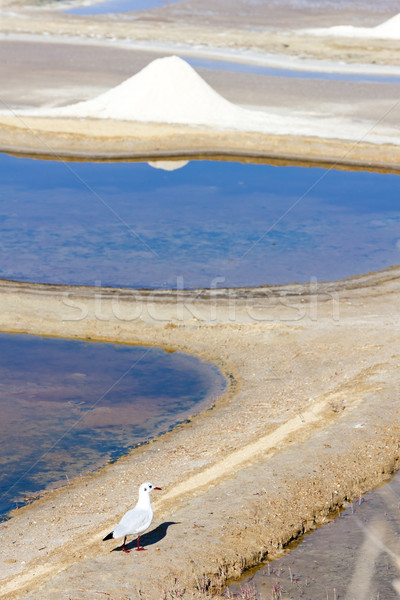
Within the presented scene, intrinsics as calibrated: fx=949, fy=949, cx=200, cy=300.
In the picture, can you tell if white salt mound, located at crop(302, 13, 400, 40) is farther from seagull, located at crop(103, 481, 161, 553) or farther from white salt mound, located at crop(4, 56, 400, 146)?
seagull, located at crop(103, 481, 161, 553)

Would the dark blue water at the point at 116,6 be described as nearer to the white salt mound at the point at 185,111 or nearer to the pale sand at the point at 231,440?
the white salt mound at the point at 185,111

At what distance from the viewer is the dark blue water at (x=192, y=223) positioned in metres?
21.4

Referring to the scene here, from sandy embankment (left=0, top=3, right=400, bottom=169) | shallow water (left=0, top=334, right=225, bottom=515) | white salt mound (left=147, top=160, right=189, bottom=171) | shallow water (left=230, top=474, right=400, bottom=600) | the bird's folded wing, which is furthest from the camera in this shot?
sandy embankment (left=0, top=3, right=400, bottom=169)

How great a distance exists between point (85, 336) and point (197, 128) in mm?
16710

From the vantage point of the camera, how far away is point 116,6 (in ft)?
252

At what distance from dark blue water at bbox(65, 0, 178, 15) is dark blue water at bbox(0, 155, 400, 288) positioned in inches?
1717

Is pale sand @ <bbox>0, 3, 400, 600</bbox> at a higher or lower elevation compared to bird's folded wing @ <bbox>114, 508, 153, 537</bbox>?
lower

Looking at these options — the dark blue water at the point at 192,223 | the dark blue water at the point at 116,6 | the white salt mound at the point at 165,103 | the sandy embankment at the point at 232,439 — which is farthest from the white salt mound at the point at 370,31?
the sandy embankment at the point at 232,439

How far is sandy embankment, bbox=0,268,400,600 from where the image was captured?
10539 millimetres

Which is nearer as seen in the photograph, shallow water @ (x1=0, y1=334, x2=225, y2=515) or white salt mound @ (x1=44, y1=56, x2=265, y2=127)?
shallow water @ (x1=0, y1=334, x2=225, y2=515)

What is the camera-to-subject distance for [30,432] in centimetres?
1441

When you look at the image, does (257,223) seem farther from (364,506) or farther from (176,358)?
(364,506)

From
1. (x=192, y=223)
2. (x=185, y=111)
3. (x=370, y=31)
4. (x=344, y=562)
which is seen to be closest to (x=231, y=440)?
(x=344, y=562)

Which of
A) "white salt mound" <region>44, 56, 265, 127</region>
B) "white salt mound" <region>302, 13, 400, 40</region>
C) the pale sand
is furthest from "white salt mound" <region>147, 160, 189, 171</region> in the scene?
"white salt mound" <region>302, 13, 400, 40</region>
